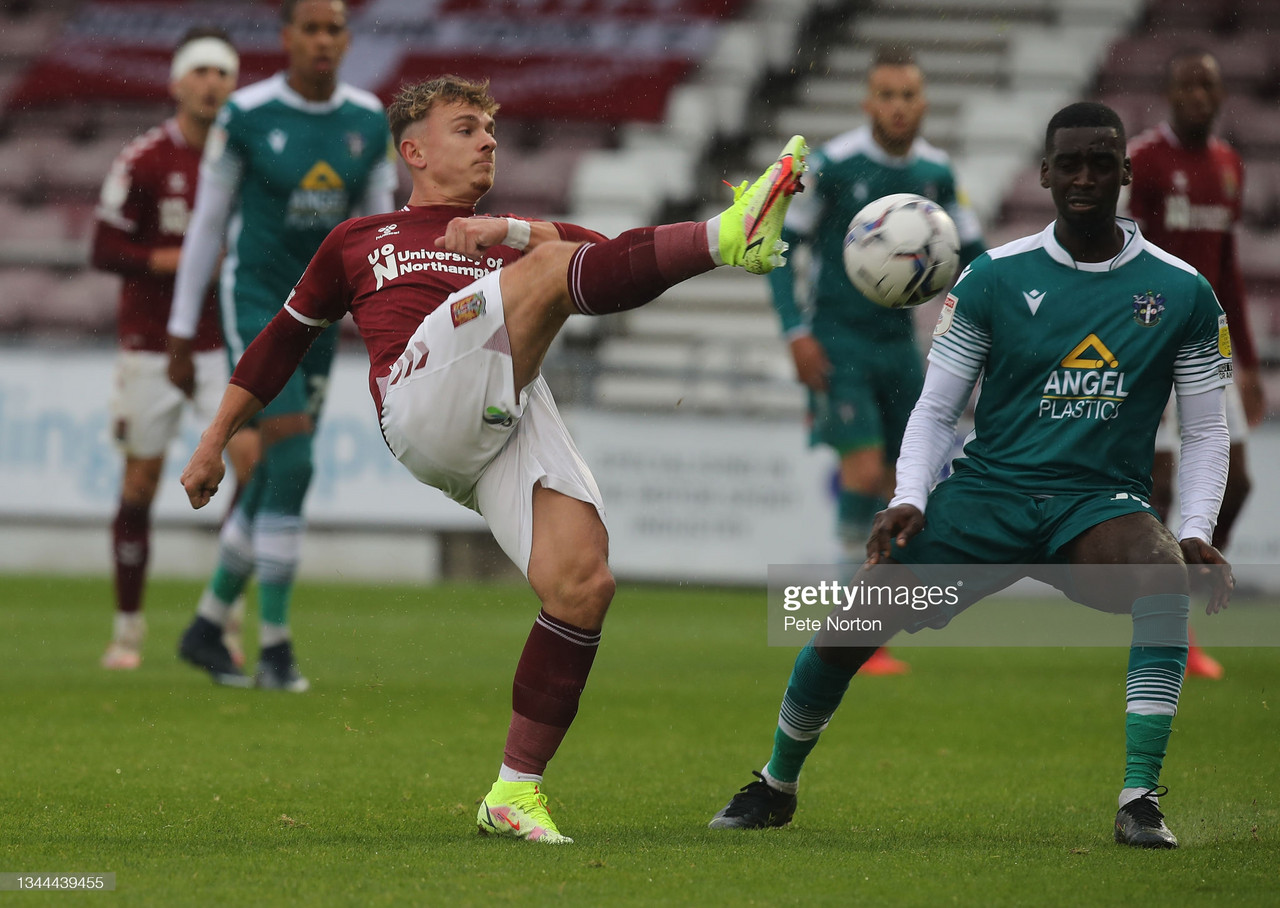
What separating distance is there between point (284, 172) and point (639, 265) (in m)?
3.20

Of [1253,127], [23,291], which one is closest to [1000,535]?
[1253,127]

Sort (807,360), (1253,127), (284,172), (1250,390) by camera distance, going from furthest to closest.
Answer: (1253,127)
(1250,390)
(807,360)
(284,172)

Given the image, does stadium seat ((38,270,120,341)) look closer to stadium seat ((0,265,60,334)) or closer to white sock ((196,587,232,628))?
stadium seat ((0,265,60,334))

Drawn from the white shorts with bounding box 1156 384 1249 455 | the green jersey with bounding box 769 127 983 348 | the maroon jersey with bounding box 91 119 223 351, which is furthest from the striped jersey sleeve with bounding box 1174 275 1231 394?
the maroon jersey with bounding box 91 119 223 351

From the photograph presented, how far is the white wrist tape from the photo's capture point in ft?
12.1

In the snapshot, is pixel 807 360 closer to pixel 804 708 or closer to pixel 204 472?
pixel 804 708

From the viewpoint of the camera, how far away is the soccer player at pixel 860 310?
680cm

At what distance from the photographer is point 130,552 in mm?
7215

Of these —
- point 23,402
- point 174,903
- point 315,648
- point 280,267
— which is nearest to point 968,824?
point 174,903

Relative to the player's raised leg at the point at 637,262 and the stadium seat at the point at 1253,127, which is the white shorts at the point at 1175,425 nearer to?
the player's raised leg at the point at 637,262

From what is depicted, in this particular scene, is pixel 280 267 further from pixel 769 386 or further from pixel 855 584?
pixel 769 386

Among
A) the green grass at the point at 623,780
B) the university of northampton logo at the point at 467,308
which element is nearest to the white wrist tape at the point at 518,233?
the university of northampton logo at the point at 467,308

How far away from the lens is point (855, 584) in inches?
148

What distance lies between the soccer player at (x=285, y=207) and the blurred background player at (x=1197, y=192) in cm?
297
